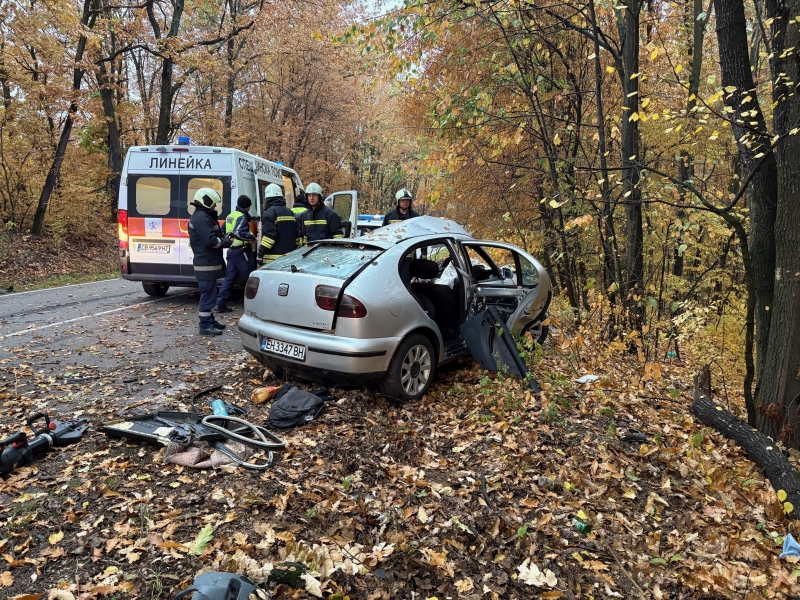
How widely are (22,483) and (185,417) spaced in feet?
3.48

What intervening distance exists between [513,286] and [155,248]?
19.6ft

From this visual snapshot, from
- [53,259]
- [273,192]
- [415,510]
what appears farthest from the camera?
[53,259]

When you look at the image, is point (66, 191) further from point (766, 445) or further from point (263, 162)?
point (766, 445)

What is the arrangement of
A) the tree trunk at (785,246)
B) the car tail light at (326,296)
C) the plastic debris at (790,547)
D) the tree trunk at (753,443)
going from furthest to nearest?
1. the car tail light at (326,296)
2. the tree trunk at (785,246)
3. the tree trunk at (753,443)
4. the plastic debris at (790,547)

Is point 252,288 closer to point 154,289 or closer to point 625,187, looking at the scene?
point 625,187

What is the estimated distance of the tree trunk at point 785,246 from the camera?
3.78 m

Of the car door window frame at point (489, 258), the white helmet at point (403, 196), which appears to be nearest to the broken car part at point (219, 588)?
the car door window frame at point (489, 258)

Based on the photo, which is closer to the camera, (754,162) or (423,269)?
(754,162)

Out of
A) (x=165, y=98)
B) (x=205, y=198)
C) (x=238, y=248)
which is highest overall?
(x=165, y=98)

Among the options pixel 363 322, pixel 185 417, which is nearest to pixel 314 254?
pixel 363 322

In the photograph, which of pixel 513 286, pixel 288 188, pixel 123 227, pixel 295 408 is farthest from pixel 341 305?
pixel 288 188

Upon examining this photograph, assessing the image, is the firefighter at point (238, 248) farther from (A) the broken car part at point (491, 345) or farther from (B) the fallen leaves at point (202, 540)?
(B) the fallen leaves at point (202, 540)

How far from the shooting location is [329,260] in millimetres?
4848

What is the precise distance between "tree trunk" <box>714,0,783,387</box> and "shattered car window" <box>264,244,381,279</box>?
3255 mm
